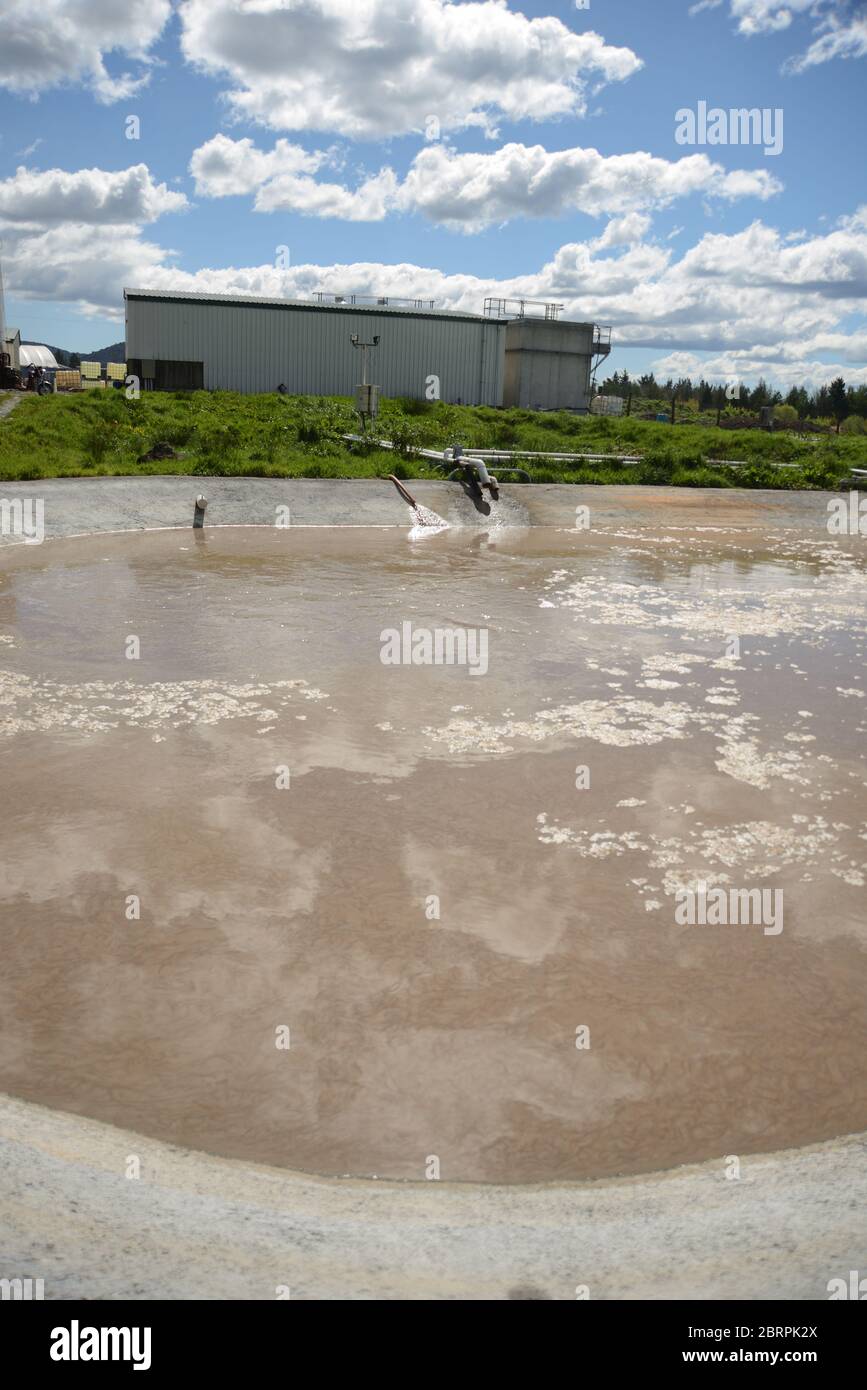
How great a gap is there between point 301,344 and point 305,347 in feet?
0.70

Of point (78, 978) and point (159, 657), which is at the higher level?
point (159, 657)

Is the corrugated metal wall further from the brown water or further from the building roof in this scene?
the brown water

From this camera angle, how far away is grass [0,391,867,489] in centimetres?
2297

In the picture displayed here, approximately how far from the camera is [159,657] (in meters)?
10.3

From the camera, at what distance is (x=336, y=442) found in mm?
26672

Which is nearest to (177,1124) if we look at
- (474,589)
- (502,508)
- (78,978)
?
(78,978)

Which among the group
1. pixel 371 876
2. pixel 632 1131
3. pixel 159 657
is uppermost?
pixel 159 657

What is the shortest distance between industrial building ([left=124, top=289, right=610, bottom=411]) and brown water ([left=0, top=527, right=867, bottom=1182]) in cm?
3486

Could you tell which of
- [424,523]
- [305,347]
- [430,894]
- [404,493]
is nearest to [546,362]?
[305,347]

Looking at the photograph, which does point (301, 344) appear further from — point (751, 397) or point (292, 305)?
point (751, 397)
